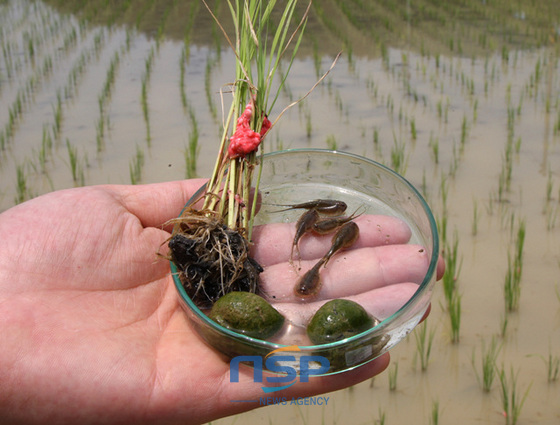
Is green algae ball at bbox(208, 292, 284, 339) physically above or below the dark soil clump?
below

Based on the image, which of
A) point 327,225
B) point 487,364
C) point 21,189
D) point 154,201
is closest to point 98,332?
point 154,201

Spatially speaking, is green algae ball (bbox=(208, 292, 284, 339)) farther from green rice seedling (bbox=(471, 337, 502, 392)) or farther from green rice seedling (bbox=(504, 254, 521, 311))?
green rice seedling (bbox=(504, 254, 521, 311))

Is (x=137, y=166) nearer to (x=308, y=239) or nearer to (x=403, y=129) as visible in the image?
(x=403, y=129)

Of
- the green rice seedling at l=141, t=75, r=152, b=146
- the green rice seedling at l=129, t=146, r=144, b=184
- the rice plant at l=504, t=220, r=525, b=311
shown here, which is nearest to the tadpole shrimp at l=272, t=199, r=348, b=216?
the rice plant at l=504, t=220, r=525, b=311

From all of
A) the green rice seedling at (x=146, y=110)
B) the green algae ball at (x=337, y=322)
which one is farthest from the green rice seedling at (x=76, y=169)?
the green algae ball at (x=337, y=322)

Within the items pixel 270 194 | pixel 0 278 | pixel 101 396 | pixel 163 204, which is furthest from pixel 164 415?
pixel 270 194

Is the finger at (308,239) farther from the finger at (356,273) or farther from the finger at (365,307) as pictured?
the finger at (365,307)
